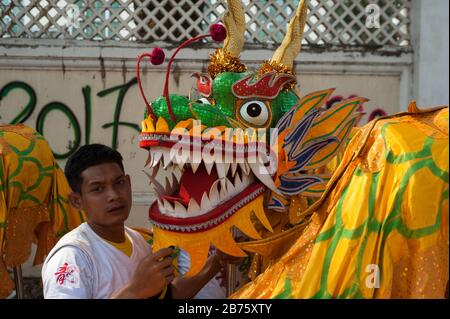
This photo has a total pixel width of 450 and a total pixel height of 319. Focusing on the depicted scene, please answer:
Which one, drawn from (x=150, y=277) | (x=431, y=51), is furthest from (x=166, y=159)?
(x=431, y=51)

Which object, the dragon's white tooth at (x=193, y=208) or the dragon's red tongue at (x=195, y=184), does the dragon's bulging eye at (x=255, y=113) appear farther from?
the dragon's white tooth at (x=193, y=208)

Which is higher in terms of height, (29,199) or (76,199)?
(76,199)

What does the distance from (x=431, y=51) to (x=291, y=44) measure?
3554 millimetres

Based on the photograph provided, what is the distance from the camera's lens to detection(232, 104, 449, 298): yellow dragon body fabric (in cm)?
247

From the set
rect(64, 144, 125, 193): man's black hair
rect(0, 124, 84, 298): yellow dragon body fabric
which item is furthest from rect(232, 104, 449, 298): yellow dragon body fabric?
rect(0, 124, 84, 298): yellow dragon body fabric

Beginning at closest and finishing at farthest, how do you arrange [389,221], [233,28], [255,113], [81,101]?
[389,221] → [255,113] → [233,28] → [81,101]

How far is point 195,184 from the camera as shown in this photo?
3.09 metres

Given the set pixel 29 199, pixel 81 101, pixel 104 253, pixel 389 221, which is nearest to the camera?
pixel 389 221

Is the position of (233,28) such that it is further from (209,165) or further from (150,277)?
(150,277)

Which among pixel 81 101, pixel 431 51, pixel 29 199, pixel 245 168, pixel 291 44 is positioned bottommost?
pixel 29 199

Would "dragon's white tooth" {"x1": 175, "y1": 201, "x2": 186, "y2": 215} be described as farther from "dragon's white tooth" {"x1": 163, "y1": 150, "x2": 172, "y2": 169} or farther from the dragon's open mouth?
"dragon's white tooth" {"x1": 163, "y1": 150, "x2": 172, "y2": 169}
